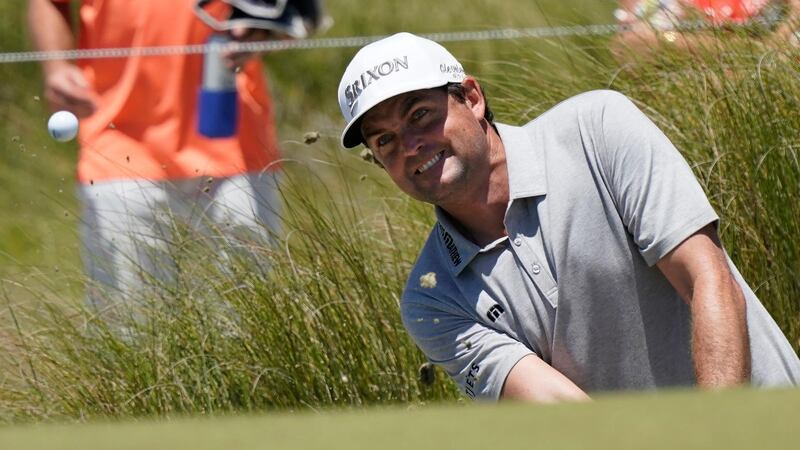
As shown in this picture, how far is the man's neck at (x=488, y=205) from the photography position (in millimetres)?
3809

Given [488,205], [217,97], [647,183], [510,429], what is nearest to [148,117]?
[217,97]

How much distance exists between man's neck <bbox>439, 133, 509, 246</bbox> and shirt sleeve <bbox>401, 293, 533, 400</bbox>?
197mm

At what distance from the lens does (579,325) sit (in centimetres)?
374

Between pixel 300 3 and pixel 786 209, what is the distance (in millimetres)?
1908

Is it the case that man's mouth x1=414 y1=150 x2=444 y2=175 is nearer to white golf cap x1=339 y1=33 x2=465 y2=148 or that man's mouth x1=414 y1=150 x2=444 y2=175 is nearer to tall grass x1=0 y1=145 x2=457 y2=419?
white golf cap x1=339 y1=33 x2=465 y2=148

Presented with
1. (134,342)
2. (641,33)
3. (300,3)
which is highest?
(300,3)

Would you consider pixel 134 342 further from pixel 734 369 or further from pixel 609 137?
pixel 734 369

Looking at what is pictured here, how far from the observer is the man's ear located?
3930mm

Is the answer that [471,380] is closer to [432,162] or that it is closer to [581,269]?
[581,269]

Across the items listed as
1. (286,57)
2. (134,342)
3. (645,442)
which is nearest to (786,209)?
(134,342)

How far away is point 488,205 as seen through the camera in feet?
12.5

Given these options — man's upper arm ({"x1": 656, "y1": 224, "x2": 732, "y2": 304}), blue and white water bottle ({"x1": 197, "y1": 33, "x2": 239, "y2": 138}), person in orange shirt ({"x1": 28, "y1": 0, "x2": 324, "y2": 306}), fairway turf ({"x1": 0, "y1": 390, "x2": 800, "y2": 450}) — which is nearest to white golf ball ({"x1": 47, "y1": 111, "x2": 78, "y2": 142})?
person in orange shirt ({"x1": 28, "y1": 0, "x2": 324, "y2": 306})

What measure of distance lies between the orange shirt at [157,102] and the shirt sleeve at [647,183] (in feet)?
6.55

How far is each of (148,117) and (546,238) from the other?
7.27 feet
